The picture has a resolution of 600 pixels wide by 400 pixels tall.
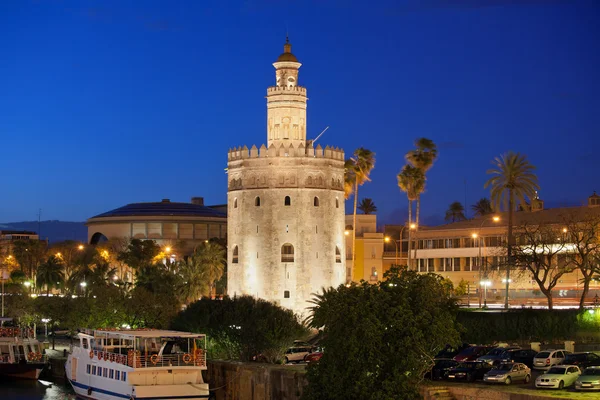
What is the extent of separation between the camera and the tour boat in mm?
63844

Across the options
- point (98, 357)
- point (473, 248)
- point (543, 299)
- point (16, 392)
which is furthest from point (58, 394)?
point (473, 248)

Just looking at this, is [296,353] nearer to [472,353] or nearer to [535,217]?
[472,353]

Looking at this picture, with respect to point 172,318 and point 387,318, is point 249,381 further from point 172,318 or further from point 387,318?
point 172,318

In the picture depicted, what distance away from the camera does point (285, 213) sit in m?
75.2

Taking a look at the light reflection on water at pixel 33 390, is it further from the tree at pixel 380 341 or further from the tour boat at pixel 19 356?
the tree at pixel 380 341

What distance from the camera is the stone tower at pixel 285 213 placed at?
75.1 meters

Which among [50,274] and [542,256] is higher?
[542,256]

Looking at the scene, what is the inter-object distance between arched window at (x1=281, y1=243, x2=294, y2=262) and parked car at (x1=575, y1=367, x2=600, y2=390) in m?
37.9

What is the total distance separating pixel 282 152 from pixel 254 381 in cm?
3002

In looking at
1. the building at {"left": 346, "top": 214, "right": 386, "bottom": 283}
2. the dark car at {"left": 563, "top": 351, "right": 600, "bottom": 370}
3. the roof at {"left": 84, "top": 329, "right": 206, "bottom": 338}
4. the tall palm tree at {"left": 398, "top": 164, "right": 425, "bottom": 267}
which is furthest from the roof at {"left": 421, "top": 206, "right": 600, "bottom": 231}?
the roof at {"left": 84, "top": 329, "right": 206, "bottom": 338}

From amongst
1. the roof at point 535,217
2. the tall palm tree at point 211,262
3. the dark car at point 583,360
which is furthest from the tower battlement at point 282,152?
the dark car at point 583,360

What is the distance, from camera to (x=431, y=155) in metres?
87.5

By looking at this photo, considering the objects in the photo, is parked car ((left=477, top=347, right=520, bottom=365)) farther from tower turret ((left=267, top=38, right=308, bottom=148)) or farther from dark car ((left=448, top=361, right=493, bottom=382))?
tower turret ((left=267, top=38, right=308, bottom=148))

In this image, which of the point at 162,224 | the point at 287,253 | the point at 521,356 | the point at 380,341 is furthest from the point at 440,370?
the point at 162,224
